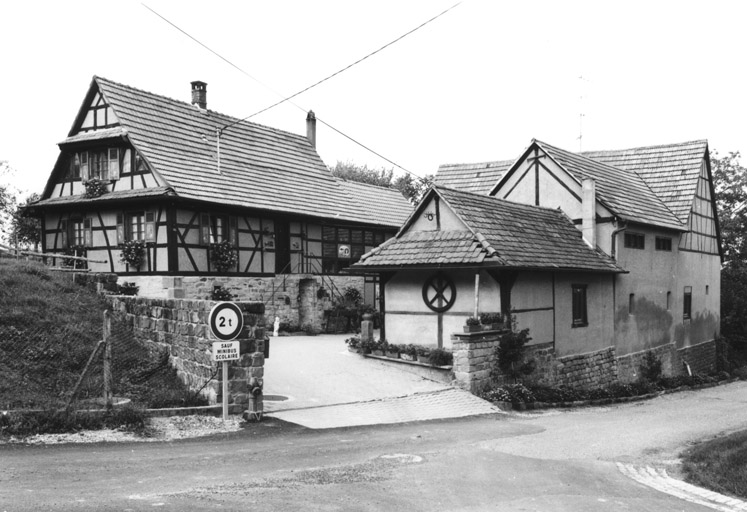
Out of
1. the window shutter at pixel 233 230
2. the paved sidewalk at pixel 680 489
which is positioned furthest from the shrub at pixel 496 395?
the window shutter at pixel 233 230

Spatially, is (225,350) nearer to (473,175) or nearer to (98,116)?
(98,116)

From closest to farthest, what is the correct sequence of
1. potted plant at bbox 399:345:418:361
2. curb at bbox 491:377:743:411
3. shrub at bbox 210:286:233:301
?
curb at bbox 491:377:743:411 < potted plant at bbox 399:345:418:361 < shrub at bbox 210:286:233:301

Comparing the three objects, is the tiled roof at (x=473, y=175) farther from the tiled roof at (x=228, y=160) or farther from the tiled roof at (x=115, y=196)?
the tiled roof at (x=115, y=196)

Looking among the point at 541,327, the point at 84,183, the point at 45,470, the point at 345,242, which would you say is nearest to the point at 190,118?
the point at 84,183

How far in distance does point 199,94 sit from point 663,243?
20984 millimetres

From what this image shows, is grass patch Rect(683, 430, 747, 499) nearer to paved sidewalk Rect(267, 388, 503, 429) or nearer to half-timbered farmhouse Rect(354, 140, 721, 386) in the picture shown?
paved sidewalk Rect(267, 388, 503, 429)

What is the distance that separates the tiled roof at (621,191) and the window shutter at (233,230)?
1167cm

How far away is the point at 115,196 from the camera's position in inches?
950

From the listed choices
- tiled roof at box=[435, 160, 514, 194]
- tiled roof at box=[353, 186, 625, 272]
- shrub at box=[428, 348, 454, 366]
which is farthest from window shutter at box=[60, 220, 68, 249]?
shrub at box=[428, 348, 454, 366]

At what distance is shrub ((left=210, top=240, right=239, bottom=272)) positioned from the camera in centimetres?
2470

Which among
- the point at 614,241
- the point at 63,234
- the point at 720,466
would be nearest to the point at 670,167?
the point at 614,241

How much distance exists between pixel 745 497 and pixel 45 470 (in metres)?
8.66

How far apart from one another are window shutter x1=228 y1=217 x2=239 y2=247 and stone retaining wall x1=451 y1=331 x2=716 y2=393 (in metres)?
12.2

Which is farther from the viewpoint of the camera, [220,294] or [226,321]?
[220,294]
